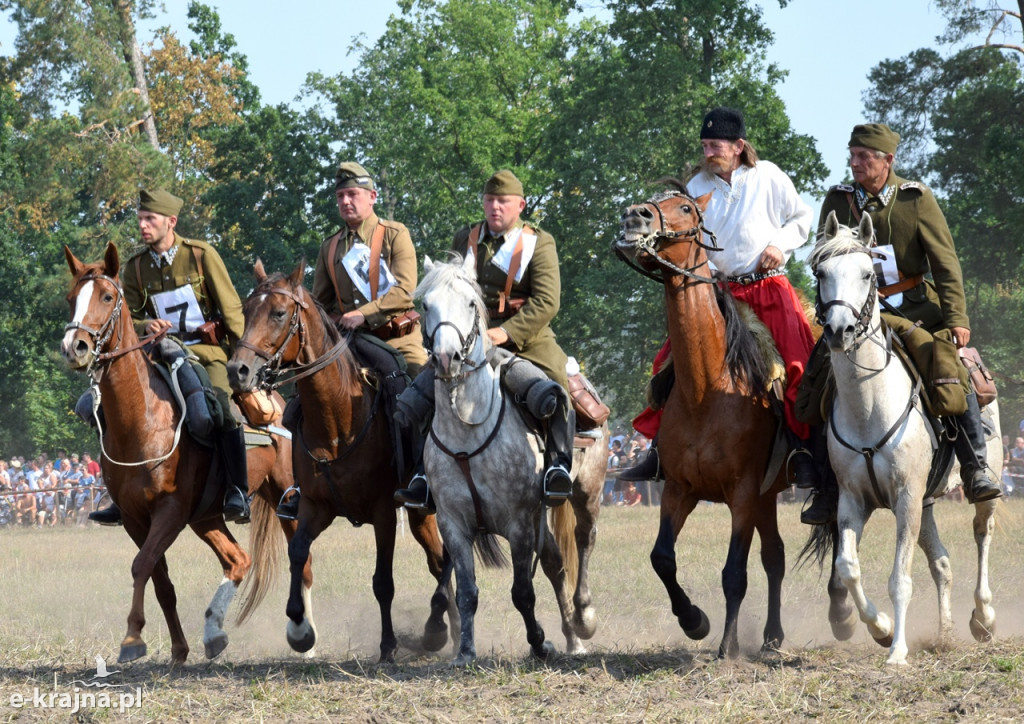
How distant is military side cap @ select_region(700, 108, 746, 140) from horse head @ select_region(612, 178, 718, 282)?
0.94 meters

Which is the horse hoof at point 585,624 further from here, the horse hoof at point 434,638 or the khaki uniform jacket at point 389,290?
the khaki uniform jacket at point 389,290

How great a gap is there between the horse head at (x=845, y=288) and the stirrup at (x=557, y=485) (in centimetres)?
198

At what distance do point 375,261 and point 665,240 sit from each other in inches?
111

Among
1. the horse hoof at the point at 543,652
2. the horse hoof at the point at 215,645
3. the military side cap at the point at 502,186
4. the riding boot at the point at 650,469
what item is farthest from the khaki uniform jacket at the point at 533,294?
the horse hoof at the point at 215,645

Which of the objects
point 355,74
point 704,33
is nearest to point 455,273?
point 704,33

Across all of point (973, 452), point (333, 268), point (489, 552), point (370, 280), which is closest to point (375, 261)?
point (370, 280)

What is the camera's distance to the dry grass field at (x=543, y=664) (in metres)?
7.72

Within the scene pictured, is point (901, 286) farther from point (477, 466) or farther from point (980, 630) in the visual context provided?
point (477, 466)

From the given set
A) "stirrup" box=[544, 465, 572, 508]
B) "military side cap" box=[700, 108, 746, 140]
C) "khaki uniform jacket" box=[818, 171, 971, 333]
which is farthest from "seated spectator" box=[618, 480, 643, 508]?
"stirrup" box=[544, 465, 572, 508]

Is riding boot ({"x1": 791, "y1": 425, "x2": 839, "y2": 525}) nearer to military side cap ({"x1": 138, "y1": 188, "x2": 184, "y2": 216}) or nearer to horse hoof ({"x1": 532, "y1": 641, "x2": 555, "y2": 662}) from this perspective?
horse hoof ({"x1": 532, "y1": 641, "x2": 555, "y2": 662})

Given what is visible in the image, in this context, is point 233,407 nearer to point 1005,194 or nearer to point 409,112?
point 1005,194

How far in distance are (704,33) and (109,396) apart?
29.7 metres

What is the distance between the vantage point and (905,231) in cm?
957

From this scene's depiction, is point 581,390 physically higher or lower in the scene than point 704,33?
lower
